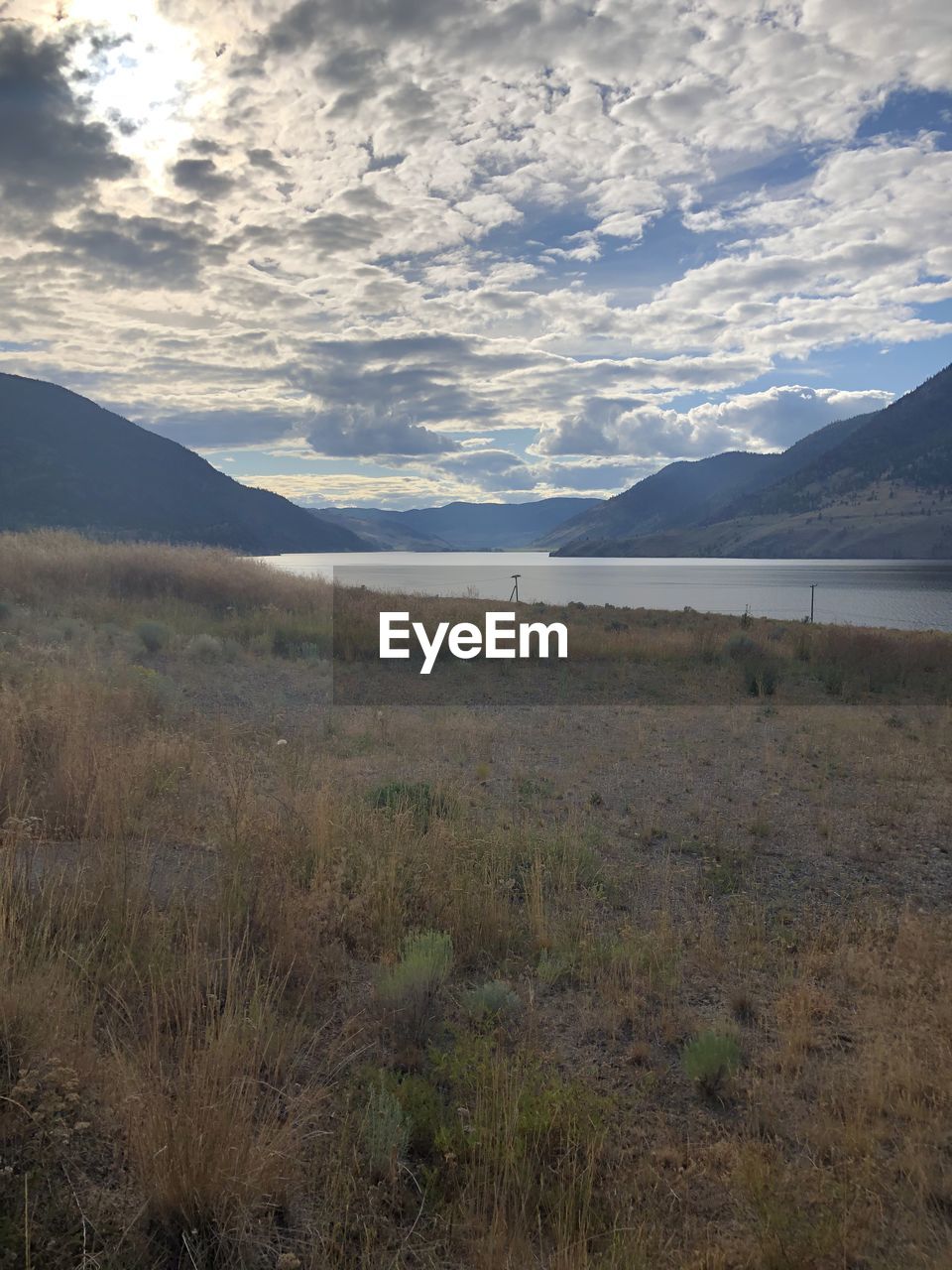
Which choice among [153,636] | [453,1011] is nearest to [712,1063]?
[453,1011]

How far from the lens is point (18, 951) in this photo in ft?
11.3

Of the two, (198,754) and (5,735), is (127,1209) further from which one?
(198,754)

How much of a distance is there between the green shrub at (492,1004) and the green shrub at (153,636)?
1324 centimetres

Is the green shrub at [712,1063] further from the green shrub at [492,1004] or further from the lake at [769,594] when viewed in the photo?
the lake at [769,594]

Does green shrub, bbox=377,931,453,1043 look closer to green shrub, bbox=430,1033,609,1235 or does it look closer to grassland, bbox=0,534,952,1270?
grassland, bbox=0,534,952,1270

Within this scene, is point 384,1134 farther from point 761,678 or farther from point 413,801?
point 761,678

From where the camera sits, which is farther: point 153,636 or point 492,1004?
point 153,636

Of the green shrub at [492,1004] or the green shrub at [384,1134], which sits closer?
the green shrub at [384,1134]

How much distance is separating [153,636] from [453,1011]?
13.5m

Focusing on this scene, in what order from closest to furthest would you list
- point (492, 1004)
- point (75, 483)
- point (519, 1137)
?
1. point (519, 1137)
2. point (492, 1004)
3. point (75, 483)

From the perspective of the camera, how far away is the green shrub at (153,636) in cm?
1606

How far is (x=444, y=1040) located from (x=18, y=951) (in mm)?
2003

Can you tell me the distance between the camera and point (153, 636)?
16109mm

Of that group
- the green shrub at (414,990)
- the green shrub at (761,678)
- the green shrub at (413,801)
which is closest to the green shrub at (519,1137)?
the green shrub at (414,990)
